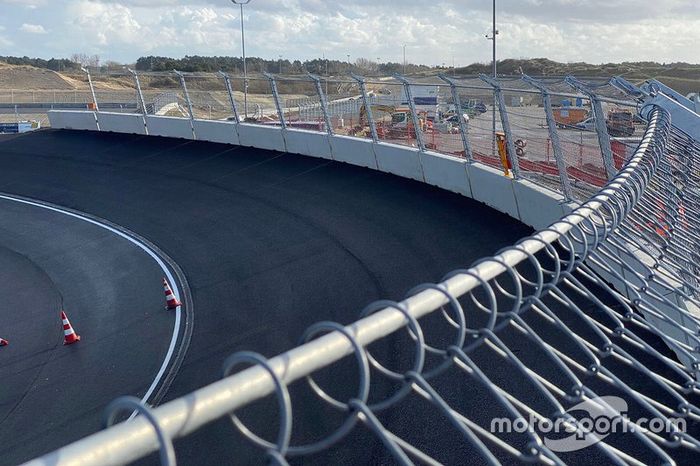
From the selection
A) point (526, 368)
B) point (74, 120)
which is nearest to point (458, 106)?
point (526, 368)

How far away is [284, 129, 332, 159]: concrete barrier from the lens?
669 inches

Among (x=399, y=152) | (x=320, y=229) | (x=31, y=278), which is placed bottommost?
(x=31, y=278)

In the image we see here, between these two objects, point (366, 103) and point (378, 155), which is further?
point (378, 155)

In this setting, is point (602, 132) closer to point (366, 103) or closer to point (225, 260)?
point (225, 260)

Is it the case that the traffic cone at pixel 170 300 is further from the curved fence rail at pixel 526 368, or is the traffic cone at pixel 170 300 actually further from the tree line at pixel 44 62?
the tree line at pixel 44 62

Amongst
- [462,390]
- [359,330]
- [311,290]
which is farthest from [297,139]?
[359,330]

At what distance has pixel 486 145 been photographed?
13.2 metres

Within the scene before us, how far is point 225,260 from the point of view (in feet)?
38.4

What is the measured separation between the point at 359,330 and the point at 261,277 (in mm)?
8896

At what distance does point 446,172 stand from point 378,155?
2.45 m

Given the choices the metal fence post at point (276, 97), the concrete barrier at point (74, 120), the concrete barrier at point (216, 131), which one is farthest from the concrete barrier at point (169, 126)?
the metal fence post at point (276, 97)

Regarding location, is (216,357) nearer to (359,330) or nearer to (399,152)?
(359,330)

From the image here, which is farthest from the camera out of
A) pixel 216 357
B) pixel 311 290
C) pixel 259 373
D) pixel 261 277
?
pixel 261 277

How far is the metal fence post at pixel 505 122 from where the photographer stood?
10.6m
